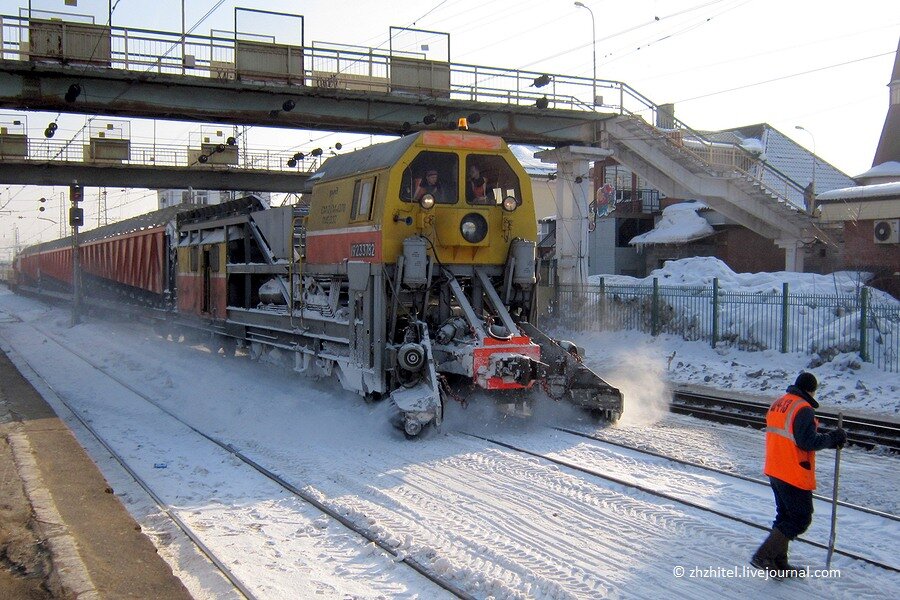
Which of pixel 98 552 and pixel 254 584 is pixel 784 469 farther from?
pixel 98 552

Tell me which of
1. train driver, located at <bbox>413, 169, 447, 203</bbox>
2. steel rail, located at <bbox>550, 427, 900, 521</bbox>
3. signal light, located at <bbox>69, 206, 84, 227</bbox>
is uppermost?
signal light, located at <bbox>69, 206, 84, 227</bbox>

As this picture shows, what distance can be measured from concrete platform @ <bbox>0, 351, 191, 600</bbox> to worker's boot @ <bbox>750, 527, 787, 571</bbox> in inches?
154

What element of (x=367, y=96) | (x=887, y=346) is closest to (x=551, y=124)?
(x=367, y=96)

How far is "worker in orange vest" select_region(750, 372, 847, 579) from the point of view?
17.9 feet

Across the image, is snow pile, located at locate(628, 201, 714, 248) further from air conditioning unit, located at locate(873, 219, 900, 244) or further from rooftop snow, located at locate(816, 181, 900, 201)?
air conditioning unit, located at locate(873, 219, 900, 244)

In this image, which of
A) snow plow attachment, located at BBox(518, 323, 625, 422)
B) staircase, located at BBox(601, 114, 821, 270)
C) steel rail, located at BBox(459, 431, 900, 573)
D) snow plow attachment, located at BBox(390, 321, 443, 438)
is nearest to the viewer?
steel rail, located at BBox(459, 431, 900, 573)

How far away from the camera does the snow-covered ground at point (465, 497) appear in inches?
221

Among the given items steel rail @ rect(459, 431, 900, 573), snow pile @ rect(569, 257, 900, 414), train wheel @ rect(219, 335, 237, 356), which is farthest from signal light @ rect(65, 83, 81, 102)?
snow pile @ rect(569, 257, 900, 414)

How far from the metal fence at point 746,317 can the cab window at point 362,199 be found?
998 cm

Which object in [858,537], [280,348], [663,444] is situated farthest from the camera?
[280,348]

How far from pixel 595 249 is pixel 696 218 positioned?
17.1ft

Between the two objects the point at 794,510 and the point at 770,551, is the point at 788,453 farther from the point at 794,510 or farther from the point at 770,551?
the point at 770,551

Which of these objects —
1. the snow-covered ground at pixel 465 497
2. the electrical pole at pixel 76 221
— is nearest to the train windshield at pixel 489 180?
the snow-covered ground at pixel 465 497

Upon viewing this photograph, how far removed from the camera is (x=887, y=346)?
603 inches
